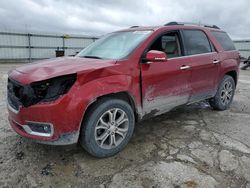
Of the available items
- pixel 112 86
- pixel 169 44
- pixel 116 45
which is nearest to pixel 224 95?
pixel 169 44

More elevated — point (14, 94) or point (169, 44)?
point (169, 44)

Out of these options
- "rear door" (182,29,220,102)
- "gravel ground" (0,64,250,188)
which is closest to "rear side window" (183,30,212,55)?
"rear door" (182,29,220,102)

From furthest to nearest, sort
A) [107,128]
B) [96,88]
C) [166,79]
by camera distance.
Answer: [166,79], [107,128], [96,88]

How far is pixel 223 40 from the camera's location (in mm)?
4855

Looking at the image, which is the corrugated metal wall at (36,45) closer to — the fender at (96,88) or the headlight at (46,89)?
the fender at (96,88)

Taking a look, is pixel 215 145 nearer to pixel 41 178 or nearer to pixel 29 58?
pixel 41 178

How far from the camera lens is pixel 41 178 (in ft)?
8.36

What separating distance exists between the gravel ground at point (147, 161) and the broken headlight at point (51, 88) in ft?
2.78

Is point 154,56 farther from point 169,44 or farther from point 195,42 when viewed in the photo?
point 195,42

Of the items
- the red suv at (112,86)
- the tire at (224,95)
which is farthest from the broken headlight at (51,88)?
the tire at (224,95)

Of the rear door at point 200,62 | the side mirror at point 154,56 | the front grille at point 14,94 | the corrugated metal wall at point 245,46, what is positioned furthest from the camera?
the corrugated metal wall at point 245,46

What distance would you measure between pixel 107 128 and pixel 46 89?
880 millimetres

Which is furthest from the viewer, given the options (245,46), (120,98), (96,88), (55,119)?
(245,46)

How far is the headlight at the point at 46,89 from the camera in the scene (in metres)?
2.52
